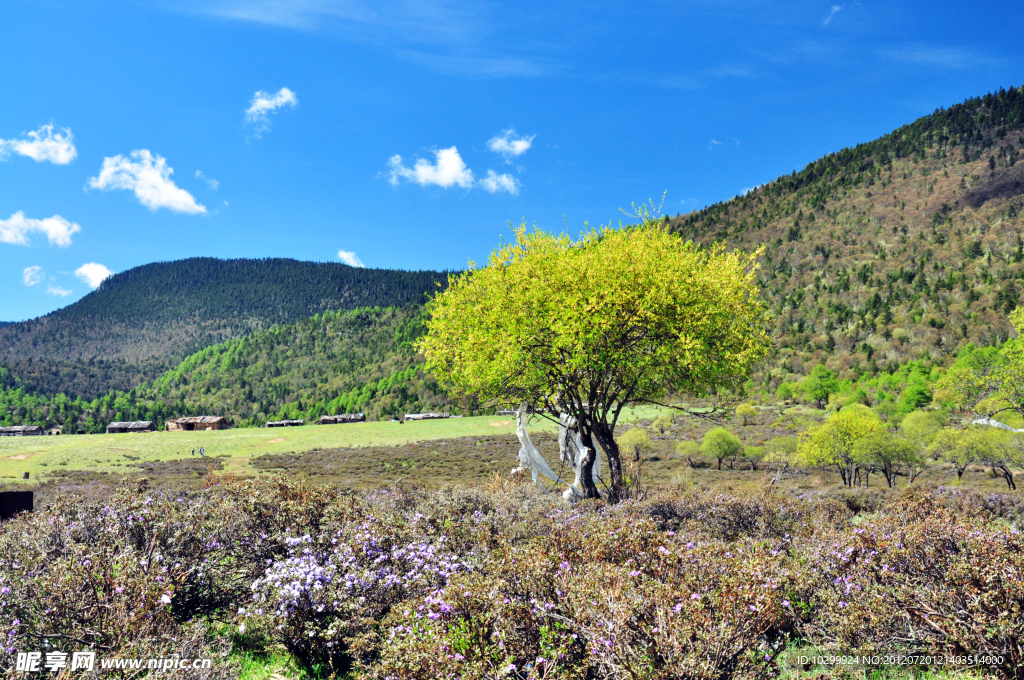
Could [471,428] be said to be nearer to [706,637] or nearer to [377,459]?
[377,459]

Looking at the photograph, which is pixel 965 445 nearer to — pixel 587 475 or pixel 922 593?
pixel 587 475

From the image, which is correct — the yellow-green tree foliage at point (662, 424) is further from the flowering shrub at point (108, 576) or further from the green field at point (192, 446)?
the flowering shrub at point (108, 576)

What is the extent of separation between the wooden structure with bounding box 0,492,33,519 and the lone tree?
1042 centimetres

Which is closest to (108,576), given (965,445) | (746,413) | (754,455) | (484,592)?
(484,592)

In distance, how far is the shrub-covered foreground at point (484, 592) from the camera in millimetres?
4534

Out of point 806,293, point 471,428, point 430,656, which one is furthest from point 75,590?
point 806,293

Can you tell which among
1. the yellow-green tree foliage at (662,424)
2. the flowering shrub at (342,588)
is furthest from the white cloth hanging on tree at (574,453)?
the yellow-green tree foliage at (662,424)

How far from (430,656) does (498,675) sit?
69cm

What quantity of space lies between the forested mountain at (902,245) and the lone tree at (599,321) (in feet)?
271

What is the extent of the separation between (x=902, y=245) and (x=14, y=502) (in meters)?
184

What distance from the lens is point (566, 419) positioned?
19.9 m

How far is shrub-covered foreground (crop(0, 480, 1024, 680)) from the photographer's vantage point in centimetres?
453

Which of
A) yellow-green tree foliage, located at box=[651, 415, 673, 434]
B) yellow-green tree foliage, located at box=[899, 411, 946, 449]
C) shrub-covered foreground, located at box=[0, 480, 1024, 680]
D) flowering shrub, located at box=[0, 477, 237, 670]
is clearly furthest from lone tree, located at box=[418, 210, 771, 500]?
yellow-green tree foliage, located at box=[651, 415, 673, 434]

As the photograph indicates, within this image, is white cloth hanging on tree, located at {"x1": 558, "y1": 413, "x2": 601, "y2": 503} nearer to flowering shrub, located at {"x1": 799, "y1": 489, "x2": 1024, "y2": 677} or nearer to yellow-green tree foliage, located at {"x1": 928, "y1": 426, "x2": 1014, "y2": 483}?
flowering shrub, located at {"x1": 799, "y1": 489, "x2": 1024, "y2": 677}
